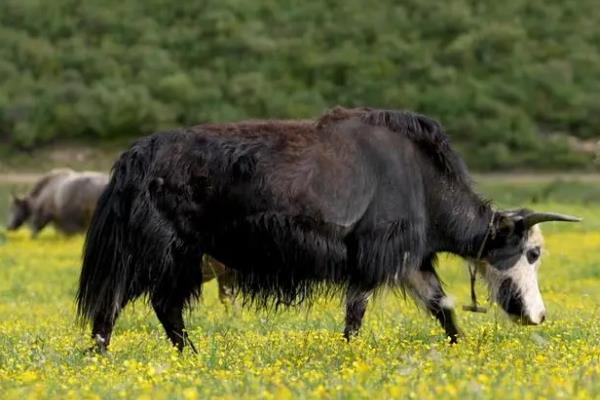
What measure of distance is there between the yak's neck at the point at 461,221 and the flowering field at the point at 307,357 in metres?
0.60

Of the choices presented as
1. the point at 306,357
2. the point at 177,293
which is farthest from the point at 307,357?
the point at 177,293

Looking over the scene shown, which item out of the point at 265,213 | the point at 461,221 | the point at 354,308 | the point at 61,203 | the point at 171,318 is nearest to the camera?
the point at 265,213

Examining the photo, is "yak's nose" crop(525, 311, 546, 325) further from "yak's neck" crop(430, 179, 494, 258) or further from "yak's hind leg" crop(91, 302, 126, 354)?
"yak's hind leg" crop(91, 302, 126, 354)

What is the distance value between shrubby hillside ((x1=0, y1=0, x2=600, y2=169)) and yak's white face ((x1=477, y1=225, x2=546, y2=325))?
30.5 metres

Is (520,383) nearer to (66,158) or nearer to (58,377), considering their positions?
(58,377)

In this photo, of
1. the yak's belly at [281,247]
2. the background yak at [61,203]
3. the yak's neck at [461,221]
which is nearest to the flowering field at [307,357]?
the yak's belly at [281,247]

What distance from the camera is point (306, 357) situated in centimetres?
772

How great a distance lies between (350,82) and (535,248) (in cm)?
3545

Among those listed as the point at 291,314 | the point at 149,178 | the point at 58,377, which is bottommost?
the point at 291,314

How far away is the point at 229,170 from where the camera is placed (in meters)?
8.66

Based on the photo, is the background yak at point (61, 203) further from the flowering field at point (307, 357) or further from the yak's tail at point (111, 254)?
the yak's tail at point (111, 254)

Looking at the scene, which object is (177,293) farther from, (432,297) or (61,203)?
(61,203)

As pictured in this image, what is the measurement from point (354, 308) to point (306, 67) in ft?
121

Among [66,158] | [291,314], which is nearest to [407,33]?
[66,158]
